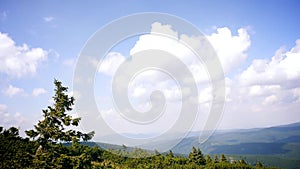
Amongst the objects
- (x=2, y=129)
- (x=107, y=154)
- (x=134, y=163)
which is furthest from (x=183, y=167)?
(x=2, y=129)

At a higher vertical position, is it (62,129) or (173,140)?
(62,129)

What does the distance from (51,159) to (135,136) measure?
7.43m

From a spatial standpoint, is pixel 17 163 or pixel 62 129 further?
pixel 17 163

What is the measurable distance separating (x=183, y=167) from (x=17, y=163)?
68.5 m

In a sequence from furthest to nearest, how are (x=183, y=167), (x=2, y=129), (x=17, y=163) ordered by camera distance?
(x=183, y=167) < (x=2, y=129) < (x=17, y=163)

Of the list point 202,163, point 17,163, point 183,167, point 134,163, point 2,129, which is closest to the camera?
point 17,163

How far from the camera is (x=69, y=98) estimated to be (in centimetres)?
2019

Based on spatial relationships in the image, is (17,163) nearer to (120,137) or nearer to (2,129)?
(120,137)

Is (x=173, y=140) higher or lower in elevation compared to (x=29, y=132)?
lower

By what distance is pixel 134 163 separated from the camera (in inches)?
2931

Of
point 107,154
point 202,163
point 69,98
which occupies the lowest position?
point 202,163

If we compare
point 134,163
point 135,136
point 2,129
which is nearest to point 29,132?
point 135,136

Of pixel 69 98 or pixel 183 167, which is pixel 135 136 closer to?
pixel 69 98

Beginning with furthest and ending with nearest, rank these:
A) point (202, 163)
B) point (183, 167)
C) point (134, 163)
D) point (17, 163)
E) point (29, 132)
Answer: point (202, 163)
point (183, 167)
point (134, 163)
point (17, 163)
point (29, 132)
